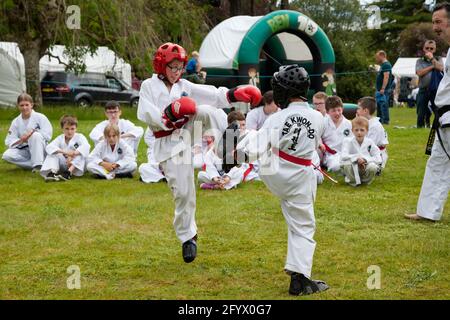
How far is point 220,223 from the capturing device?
22.3 ft

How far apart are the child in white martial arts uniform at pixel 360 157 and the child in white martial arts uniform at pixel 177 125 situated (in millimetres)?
3494

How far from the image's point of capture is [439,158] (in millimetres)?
6586

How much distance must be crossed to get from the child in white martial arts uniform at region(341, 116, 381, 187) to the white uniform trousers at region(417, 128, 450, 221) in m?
1.97

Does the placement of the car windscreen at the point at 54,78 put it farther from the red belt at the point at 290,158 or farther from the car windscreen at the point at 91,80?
the red belt at the point at 290,158

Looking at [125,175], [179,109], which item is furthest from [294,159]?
[125,175]

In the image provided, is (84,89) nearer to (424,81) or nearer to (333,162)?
(424,81)

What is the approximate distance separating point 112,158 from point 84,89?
18572 mm

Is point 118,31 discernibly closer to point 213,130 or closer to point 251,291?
point 213,130

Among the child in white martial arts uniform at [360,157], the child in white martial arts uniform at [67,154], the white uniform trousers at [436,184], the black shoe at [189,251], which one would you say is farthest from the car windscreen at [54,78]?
the black shoe at [189,251]

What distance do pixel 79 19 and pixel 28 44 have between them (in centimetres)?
419

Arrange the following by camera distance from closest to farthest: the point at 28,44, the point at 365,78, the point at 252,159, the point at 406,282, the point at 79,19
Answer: the point at 252,159 → the point at 406,282 → the point at 79,19 → the point at 28,44 → the point at 365,78

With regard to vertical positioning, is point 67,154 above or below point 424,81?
below

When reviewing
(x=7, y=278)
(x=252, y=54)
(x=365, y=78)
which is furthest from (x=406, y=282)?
(x=365, y=78)

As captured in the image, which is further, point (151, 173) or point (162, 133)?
point (151, 173)
